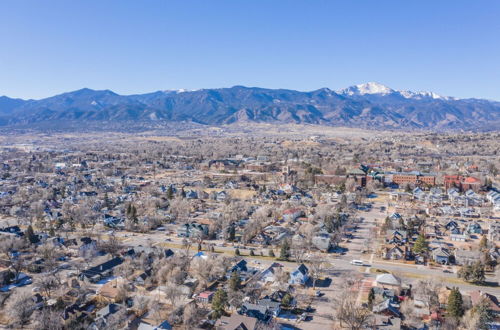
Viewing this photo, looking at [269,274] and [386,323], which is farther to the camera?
[269,274]

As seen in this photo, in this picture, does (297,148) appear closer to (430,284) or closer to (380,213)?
(380,213)

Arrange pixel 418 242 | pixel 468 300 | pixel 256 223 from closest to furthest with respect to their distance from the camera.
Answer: pixel 468 300 < pixel 418 242 < pixel 256 223

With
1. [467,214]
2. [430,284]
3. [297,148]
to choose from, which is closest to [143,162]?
[297,148]

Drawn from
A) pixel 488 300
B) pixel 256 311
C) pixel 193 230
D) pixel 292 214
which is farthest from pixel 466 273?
pixel 193 230

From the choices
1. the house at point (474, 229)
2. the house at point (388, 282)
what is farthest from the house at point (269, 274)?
the house at point (474, 229)

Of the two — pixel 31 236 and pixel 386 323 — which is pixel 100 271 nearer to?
pixel 31 236

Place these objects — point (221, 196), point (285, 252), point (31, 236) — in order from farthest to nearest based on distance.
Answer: point (221, 196) → point (31, 236) → point (285, 252)

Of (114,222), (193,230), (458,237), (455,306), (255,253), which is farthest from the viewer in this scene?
(114,222)
